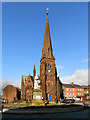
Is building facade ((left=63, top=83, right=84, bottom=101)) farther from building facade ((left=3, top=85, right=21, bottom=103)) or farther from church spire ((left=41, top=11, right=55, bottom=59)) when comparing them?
building facade ((left=3, top=85, right=21, bottom=103))

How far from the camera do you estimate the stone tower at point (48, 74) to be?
4962cm

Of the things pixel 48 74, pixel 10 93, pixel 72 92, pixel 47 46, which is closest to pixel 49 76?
pixel 48 74

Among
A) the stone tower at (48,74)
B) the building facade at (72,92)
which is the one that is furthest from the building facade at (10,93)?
the building facade at (72,92)

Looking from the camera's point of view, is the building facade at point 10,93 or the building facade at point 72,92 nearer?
the building facade at point 10,93

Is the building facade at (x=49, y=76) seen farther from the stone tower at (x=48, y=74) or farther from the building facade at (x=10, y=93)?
the building facade at (x=10, y=93)

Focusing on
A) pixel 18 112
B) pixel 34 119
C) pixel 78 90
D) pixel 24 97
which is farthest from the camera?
pixel 78 90

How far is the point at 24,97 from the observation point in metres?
53.9

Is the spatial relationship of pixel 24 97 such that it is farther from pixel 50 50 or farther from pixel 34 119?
pixel 34 119

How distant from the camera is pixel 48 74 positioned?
171 ft

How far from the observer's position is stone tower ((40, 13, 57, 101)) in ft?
163

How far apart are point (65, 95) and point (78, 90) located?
9.51 m

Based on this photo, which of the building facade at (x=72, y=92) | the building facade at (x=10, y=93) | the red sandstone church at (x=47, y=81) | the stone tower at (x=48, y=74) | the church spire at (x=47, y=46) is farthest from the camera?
the building facade at (x=72, y=92)

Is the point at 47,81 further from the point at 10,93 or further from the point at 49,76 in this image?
the point at 10,93

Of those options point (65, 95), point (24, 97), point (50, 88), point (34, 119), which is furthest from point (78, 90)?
point (34, 119)
